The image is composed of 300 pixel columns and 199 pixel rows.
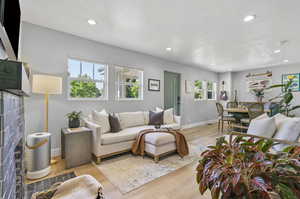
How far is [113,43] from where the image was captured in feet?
11.2

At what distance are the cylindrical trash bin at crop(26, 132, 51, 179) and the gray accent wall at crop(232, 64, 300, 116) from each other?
24.8ft

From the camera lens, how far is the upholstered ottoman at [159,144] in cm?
253

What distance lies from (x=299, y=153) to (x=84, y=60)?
11.7 feet

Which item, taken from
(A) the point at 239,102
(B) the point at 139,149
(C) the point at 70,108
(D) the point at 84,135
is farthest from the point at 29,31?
(A) the point at 239,102

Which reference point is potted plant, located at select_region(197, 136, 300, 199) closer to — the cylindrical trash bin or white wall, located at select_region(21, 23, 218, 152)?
the cylindrical trash bin

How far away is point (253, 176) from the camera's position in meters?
0.69

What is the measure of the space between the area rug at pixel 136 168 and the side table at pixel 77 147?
329 millimetres

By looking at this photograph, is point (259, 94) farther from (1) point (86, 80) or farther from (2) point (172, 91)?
(1) point (86, 80)

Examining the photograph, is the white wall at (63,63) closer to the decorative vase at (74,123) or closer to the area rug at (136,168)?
the decorative vase at (74,123)

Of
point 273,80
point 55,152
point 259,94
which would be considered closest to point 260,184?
point 55,152

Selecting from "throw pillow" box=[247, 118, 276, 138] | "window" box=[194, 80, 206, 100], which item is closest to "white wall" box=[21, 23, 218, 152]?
"window" box=[194, 80, 206, 100]

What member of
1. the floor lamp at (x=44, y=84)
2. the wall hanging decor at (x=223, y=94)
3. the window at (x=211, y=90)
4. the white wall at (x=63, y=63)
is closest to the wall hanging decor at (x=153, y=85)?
the white wall at (x=63, y=63)

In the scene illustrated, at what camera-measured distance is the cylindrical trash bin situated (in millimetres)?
1976

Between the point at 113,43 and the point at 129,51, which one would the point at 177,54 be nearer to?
the point at 129,51
